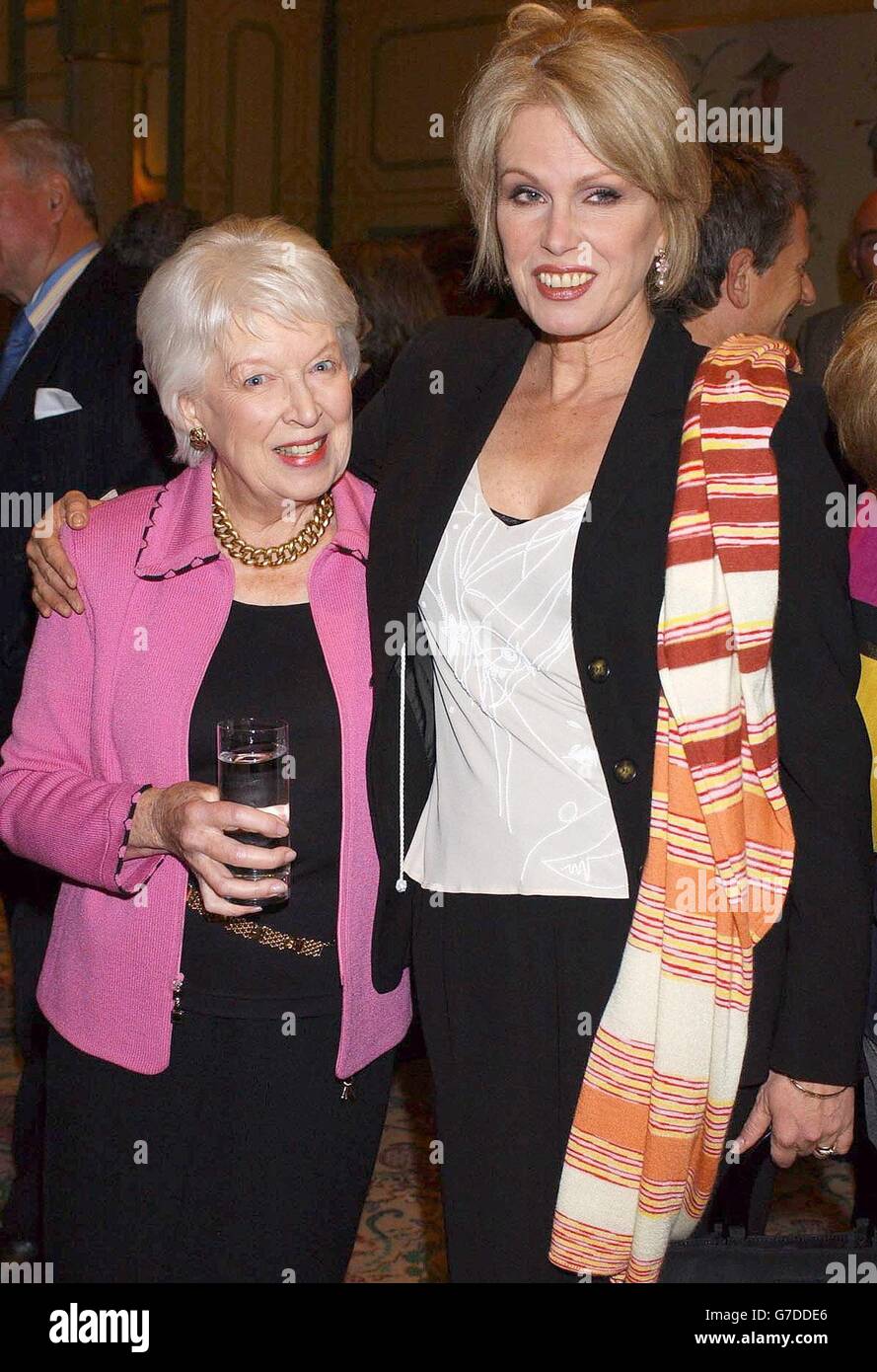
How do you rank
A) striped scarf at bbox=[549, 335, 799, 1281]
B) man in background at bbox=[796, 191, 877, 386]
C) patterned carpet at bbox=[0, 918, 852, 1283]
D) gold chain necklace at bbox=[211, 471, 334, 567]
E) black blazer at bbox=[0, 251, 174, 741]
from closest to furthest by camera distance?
striped scarf at bbox=[549, 335, 799, 1281] → gold chain necklace at bbox=[211, 471, 334, 567] → patterned carpet at bbox=[0, 918, 852, 1283] → black blazer at bbox=[0, 251, 174, 741] → man in background at bbox=[796, 191, 877, 386]

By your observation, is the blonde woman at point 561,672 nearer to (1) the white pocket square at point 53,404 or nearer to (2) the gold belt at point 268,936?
(2) the gold belt at point 268,936

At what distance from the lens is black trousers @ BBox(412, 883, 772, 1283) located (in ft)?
5.68

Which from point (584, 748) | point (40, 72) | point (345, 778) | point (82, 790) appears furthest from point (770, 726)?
point (40, 72)

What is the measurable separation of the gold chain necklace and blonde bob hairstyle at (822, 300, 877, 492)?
680mm

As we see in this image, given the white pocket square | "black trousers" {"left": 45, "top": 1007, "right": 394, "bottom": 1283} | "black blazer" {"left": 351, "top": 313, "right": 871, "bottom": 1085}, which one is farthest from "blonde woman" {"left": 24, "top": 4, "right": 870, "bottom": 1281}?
the white pocket square

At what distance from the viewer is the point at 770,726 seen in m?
1.60

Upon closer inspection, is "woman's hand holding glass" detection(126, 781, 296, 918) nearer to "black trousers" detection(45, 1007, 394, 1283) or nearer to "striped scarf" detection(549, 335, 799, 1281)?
"black trousers" detection(45, 1007, 394, 1283)

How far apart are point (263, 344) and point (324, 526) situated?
0.25 metres

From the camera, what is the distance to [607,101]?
1653 millimetres

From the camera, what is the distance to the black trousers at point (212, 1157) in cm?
185

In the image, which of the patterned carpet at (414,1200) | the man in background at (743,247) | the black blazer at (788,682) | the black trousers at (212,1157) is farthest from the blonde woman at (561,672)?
the patterned carpet at (414,1200)

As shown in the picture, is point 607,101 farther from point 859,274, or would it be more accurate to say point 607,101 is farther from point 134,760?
point 859,274

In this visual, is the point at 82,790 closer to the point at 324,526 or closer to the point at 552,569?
the point at 324,526

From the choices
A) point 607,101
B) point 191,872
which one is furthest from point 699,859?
point 607,101
